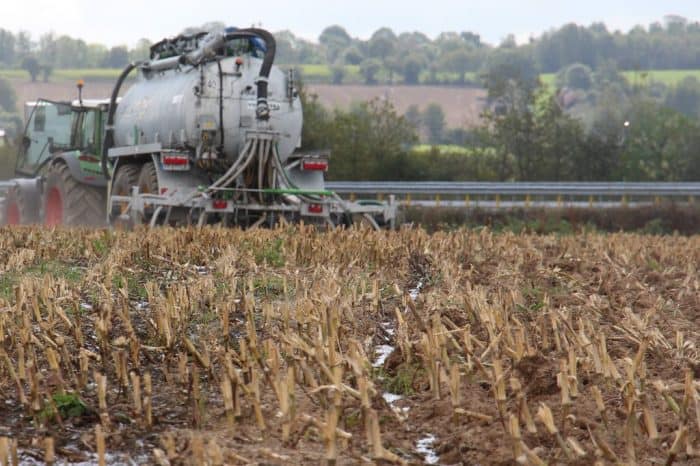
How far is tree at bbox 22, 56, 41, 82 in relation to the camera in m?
114

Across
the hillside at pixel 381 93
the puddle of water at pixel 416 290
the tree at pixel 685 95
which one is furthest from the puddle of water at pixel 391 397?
the tree at pixel 685 95

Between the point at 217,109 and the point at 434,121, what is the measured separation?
89251 millimetres

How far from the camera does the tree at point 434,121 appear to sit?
293ft

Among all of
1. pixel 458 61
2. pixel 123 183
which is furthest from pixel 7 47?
pixel 123 183

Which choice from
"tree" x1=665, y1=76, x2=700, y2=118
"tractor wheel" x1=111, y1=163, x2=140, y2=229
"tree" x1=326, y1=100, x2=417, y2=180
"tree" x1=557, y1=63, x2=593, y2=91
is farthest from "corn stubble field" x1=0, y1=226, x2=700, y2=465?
"tree" x1=557, y1=63, x2=593, y2=91

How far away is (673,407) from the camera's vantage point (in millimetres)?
4879

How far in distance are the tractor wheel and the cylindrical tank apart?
466 millimetres

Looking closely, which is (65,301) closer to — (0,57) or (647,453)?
(647,453)

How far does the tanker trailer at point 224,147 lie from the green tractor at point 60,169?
62.8 inches

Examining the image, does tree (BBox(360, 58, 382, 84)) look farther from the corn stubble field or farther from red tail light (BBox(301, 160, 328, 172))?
the corn stubble field

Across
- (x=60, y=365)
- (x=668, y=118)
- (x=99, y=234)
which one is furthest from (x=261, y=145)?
(x=668, y=118)

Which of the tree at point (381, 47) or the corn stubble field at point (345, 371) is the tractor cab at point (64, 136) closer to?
the corn stubble field at point (345, 371)

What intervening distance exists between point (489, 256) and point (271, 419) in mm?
6768

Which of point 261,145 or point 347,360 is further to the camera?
point 261,145
